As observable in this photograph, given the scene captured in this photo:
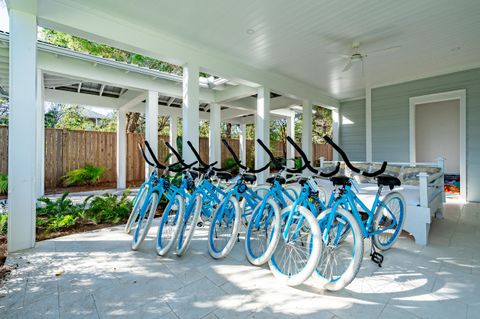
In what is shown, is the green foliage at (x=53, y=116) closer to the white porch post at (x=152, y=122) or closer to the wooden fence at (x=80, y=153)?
the wooden fence at (x=80, y=153)

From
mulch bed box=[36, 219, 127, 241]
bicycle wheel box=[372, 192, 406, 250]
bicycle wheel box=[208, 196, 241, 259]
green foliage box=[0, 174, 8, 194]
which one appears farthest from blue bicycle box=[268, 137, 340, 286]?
green foliage box=[0, 174, 8, 194]

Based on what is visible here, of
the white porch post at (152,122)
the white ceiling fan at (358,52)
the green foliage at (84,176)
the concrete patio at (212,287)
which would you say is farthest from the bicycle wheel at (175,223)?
the green foliage at (84,176)

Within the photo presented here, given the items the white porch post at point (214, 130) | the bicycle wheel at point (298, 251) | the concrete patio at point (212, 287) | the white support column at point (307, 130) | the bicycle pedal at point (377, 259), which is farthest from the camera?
the white porch post at point (214, 130)

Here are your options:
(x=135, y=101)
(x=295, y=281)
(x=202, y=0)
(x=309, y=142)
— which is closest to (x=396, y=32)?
(x=202, y=0)

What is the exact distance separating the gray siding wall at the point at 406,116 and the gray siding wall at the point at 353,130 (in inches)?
19.0

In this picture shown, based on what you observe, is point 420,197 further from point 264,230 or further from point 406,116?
point 406,116

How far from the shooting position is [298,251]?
2.30 metres

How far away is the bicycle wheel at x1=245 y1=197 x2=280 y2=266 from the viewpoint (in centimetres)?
203

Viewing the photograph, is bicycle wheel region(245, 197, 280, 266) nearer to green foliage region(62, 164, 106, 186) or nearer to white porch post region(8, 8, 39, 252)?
white porch post region(8, 8, 39, 252)

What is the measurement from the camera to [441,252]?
8.37 ft

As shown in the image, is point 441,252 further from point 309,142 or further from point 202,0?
point 309,142

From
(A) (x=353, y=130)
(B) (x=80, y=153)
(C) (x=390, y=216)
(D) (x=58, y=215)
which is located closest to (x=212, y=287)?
(C) (x=390, y=216)

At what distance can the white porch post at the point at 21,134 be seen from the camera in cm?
256

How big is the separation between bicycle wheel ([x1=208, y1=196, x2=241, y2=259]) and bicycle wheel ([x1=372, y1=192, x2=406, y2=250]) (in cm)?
130
